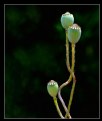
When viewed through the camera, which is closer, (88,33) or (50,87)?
(50,87)

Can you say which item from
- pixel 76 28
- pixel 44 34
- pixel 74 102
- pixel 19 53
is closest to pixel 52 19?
pixel 44 34

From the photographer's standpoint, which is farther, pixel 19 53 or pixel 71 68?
pixel 19 53

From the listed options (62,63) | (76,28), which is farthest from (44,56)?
(76,28)

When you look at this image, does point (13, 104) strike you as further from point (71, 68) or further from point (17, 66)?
point (71, 68)

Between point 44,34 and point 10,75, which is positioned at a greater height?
point 44,34

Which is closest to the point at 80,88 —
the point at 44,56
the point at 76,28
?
the point at 44,56

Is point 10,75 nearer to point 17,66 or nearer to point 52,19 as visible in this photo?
point 17,66

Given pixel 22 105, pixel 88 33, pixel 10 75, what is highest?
pixel 88 33

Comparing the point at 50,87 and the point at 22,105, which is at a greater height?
the point at 50,87
